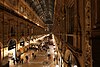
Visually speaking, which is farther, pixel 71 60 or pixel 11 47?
pixel 11 47

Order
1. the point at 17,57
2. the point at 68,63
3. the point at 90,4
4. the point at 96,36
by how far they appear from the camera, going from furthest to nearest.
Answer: the point at 17,57 < the point at 68,63 < the point at 90,4 < the point at 96,36

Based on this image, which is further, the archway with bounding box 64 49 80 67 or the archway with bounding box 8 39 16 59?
the archway with bounding box 8 39 16 59

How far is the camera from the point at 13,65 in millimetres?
26922

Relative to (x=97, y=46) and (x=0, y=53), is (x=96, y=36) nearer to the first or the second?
(x=97, y=46)

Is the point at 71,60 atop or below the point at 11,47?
atop

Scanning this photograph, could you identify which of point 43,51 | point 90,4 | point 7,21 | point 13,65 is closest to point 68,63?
point 90,4

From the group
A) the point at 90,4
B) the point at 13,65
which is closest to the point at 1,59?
the point at 13,65

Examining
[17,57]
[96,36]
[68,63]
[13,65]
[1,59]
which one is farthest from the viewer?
[17,57]

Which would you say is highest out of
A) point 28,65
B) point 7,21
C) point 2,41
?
point 7,21

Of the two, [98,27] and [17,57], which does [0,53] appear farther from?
[98,27]

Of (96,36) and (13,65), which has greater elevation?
(96,36)

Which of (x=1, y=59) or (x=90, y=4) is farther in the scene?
(x=1, y=59)

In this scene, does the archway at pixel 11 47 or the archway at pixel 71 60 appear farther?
the archway at pixel 11 47

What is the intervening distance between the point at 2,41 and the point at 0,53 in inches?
46.9
